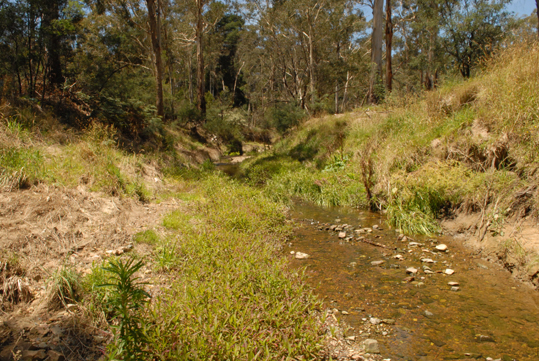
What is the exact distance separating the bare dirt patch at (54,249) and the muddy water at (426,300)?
8.70 ft

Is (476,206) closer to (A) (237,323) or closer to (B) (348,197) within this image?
(B) (348,197)

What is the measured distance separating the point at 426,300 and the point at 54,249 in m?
4.70

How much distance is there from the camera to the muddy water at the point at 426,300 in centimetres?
320

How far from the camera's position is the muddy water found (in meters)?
3.20

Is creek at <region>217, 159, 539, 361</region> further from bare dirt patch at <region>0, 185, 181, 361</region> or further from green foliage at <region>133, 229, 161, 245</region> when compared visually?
bare dirt patch at <region>0, 185, 181, 361</region>

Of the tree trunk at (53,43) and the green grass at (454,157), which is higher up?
the tree trunk at (53,43)

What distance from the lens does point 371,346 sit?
3219mm

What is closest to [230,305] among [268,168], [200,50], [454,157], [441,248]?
[441,248]

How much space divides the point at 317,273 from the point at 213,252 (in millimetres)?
1559

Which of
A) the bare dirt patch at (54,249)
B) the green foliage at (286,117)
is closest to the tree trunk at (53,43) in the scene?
the bare dirt patch at (54,249)

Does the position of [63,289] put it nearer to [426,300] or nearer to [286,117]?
[426,300]

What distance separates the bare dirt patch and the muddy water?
2.65 meters

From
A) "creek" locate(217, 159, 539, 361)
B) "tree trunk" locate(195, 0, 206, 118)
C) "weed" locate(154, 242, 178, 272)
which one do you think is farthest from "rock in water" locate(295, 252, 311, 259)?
"tree trunk" locate(195, 0, 206, 118)

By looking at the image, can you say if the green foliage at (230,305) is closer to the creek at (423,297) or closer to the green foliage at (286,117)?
the creek at (423,297)
